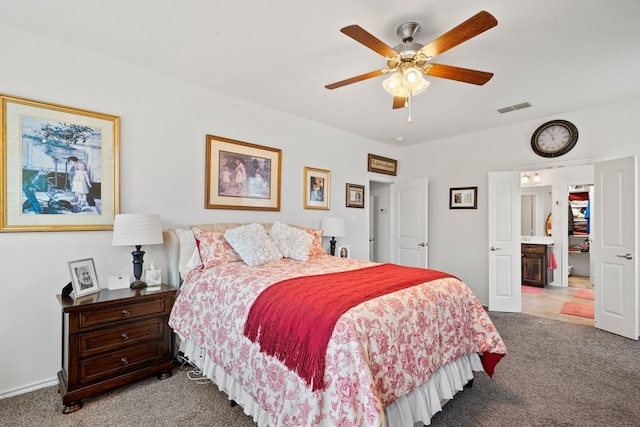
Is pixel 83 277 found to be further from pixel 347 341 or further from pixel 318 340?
pixel 347 341

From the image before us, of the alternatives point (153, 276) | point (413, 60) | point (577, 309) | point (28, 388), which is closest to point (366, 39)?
point (413, 60)

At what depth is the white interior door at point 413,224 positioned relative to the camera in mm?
4992

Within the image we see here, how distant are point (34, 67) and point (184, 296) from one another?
2.07 metres

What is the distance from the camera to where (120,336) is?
86.4 inches

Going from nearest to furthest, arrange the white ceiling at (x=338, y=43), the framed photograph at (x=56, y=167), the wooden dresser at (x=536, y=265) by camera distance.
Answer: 1. the white ceiling at (x=338, y=43)
2. the framed photograph at (x=56, y=167)
3. the wooden dresser at (x=536, y=265)

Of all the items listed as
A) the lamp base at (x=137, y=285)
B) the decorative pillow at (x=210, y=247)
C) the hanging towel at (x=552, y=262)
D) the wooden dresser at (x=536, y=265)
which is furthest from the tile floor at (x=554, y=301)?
the lamp base at (x=137, y=285)

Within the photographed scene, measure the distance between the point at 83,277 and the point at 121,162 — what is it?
1.01 metres

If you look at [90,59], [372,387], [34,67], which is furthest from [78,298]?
[372,387]

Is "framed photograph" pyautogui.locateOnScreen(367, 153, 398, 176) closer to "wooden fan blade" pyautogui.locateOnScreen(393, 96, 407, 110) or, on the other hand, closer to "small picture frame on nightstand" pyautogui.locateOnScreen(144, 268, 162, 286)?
"wooden fan blade" pyautogui.locateOnScreen(393, 96, 407, 110)

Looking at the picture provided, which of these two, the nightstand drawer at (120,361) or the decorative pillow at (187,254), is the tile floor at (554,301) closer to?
the decorative pillow at (187,254)

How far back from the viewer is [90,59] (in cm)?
250

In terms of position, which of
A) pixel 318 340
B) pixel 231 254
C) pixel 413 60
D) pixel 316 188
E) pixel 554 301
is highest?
pixel 413 60

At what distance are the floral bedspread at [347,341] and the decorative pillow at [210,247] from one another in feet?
0.36

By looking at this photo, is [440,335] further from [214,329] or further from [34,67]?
[34,67]
